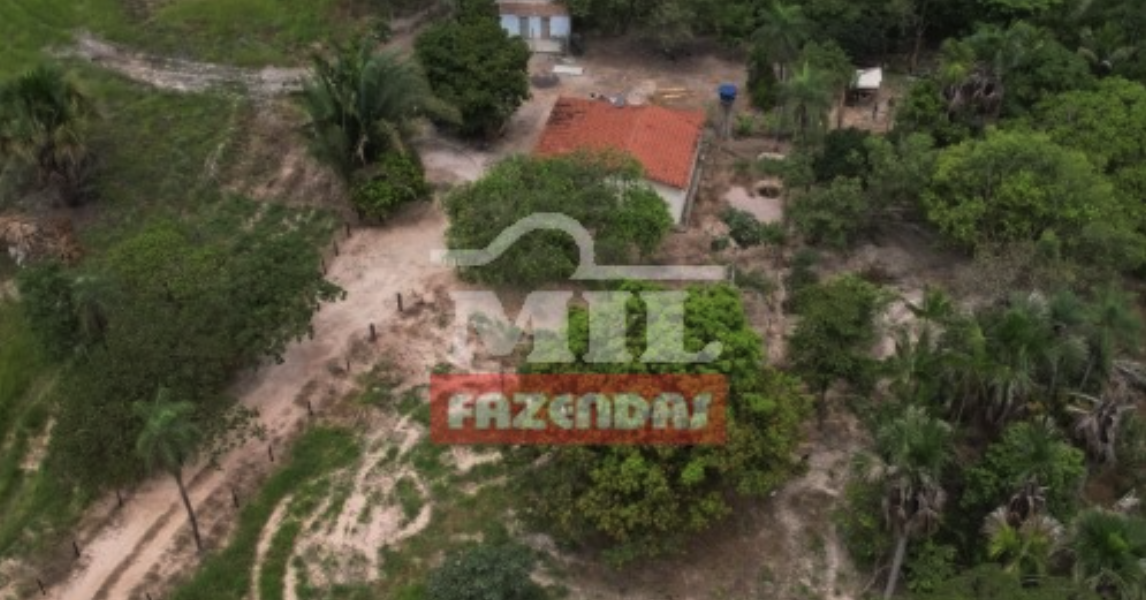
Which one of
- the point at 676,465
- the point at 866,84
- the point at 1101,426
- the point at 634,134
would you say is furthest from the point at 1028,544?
the point at 866,84

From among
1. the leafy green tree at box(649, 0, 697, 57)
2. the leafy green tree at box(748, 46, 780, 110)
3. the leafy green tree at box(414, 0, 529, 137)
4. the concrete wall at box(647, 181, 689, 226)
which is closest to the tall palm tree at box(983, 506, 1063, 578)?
the concrete wall at box(647, 181, 689, 226)

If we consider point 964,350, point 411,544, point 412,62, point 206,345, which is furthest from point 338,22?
point 964,350

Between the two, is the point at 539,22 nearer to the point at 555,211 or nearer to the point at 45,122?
the point at 555,211

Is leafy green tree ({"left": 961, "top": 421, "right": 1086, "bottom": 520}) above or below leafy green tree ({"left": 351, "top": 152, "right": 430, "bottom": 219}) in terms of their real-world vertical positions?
below

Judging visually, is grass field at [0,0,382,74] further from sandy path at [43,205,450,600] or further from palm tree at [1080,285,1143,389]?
palm tree at [1080,285,1143,389]

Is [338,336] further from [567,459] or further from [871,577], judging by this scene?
[871,577]

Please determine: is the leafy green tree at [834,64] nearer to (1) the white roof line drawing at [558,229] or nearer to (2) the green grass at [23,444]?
(1) the white roof line drawing at [558,229]

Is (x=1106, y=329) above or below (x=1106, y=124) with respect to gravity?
below
